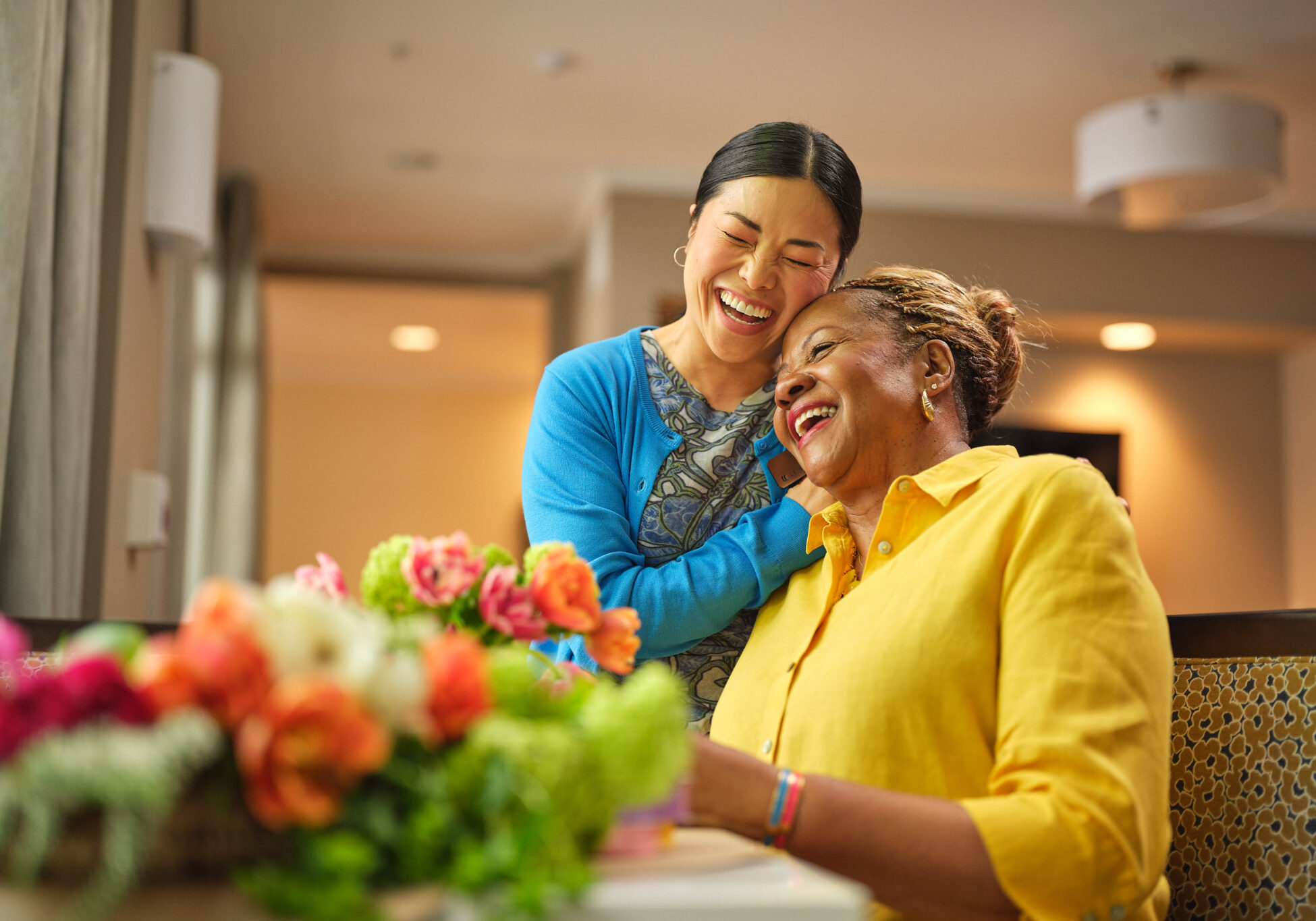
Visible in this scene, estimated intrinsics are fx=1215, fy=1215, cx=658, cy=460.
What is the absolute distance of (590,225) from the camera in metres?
5.64

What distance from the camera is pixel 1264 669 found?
1336mm

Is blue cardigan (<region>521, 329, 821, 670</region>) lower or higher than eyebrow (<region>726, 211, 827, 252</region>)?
lower

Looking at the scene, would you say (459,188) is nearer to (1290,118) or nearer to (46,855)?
(1290,118)

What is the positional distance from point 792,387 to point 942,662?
18.3 inches

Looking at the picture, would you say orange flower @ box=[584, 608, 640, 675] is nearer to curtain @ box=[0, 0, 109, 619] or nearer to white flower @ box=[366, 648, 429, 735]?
white flower @ box=[366, 648, 429, 735]

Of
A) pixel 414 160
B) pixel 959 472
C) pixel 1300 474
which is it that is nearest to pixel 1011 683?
pixel 959 472

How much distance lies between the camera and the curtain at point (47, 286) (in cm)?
168

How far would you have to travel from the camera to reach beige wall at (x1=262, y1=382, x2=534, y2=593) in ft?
30.1

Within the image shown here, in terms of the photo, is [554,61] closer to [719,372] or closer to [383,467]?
[719,372]

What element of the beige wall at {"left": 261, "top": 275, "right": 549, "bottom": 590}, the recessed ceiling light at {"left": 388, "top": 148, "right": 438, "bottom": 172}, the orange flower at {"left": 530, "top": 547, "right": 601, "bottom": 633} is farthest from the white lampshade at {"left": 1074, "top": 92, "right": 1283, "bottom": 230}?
the beige wall at {"left": 261, "top": 275, "right": 549, "bottom": 590}

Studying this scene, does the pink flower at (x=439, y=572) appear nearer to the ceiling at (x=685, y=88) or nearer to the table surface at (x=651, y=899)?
the table surface at (x=651, y=899)

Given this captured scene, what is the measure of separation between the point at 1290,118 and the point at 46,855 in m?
4.93

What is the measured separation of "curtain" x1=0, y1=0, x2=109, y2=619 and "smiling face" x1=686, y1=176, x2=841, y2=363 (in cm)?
96

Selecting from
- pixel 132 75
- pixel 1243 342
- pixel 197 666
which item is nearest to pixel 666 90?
pixel 132 75
